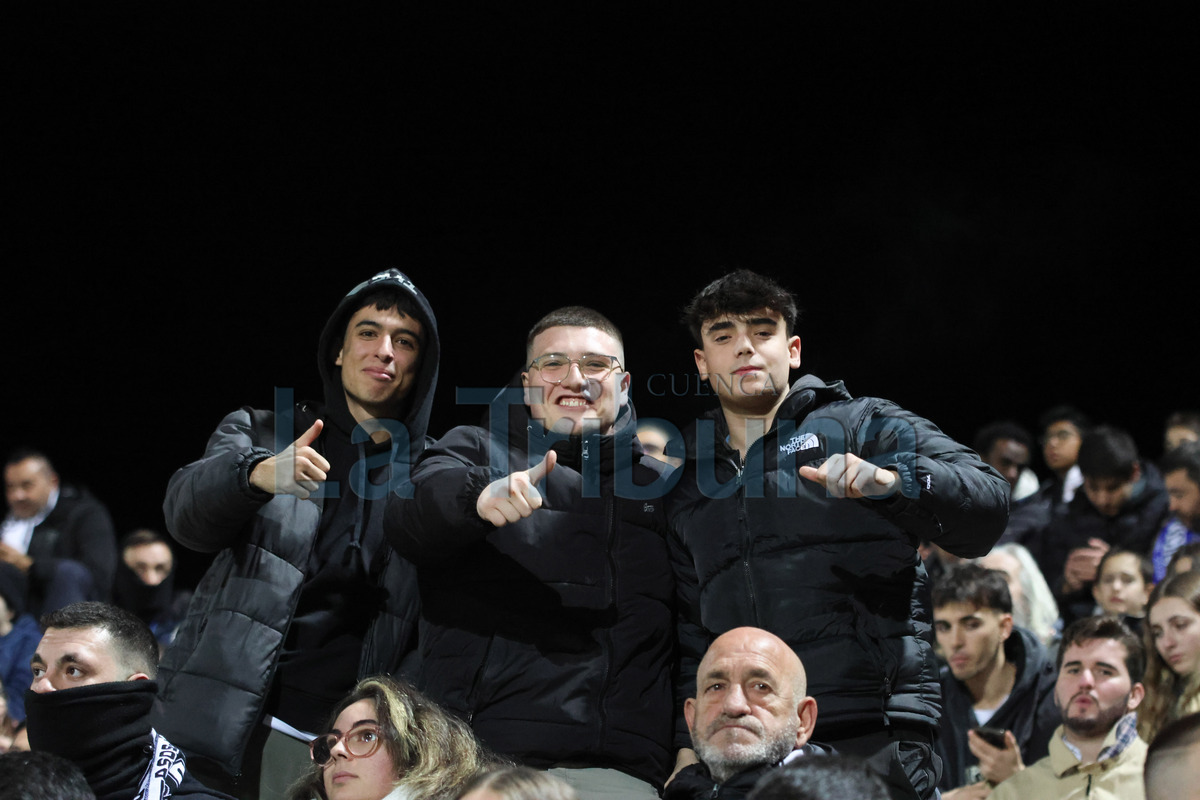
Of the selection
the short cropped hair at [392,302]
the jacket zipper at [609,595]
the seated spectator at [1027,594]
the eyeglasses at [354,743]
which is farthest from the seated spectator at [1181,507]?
the eyeglasses at [354,743]

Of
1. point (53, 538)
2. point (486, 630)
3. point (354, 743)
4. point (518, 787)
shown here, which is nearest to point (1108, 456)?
point (486, 630)

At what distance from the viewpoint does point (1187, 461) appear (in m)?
5.53

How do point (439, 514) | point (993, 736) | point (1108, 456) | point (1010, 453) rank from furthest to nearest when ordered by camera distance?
point (1010, 453), point (1108, 456), point (993, 736), point (439, 514)

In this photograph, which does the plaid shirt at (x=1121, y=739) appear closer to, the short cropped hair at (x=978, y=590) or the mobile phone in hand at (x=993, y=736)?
the mobile phone in hand at (x=993, y=736)

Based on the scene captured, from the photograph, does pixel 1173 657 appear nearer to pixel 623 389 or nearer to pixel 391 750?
pixel 623 389

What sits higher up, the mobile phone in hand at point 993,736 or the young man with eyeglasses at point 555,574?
the young man with eyeglasses at point 555,574

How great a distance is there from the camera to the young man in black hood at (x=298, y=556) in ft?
9.89

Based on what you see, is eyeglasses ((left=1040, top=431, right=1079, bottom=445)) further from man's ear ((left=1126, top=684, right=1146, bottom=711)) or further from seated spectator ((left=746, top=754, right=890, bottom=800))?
seated spectator ((left=746, top=754, right=890, bottom=800))

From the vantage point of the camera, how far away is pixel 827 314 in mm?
8539

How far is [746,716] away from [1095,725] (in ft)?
5.78

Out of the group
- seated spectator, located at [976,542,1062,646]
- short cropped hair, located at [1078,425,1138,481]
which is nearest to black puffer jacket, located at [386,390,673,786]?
seated spectator, located at [976,542,1062,646]

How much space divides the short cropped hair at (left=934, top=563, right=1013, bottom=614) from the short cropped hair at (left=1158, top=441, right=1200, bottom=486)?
1.52 meters

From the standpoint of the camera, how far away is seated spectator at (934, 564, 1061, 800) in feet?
14.4

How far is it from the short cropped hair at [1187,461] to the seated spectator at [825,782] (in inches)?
156
